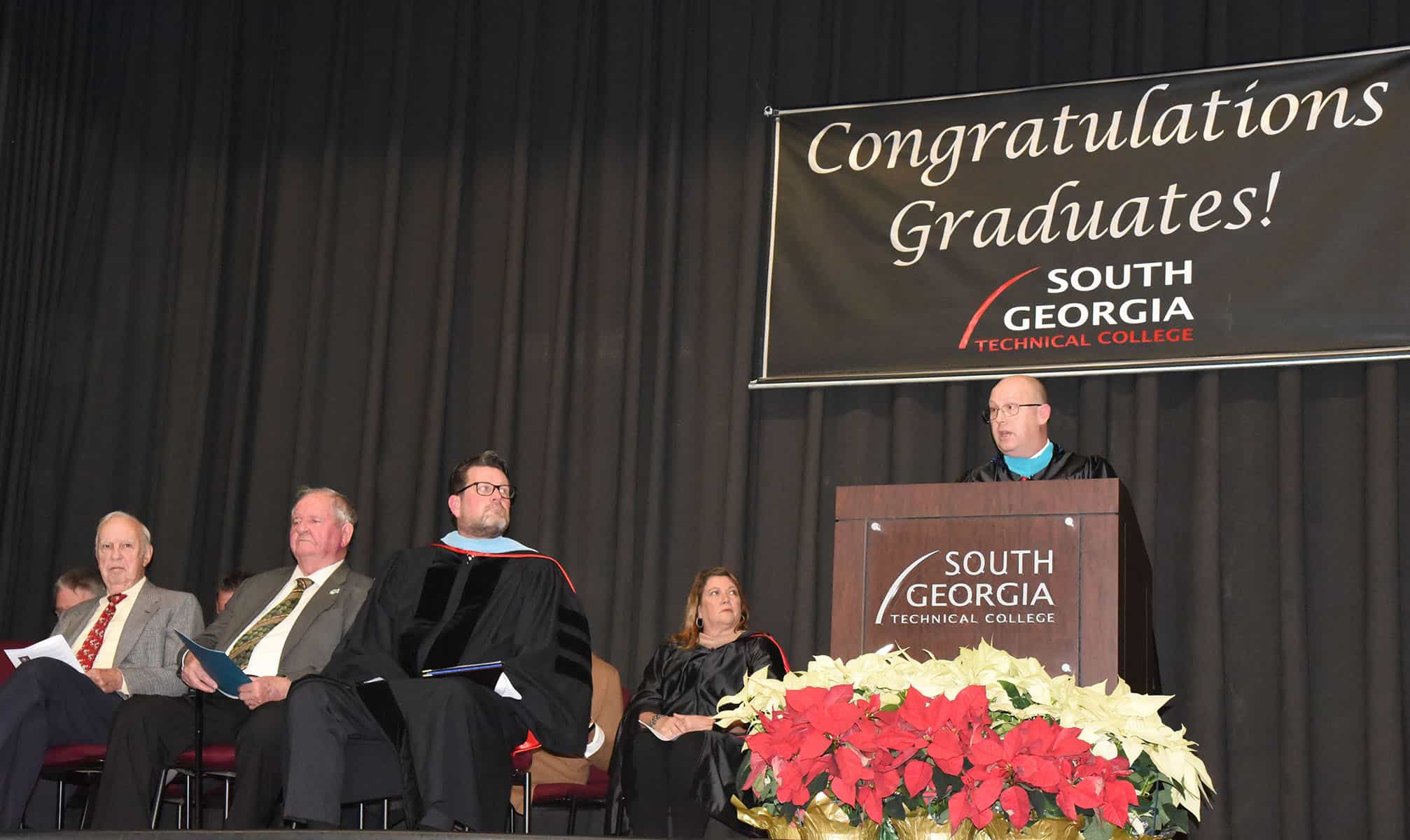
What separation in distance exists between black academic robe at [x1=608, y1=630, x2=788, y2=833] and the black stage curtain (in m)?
0.76

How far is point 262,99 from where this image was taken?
22.8ft

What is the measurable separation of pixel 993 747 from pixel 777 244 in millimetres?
4250

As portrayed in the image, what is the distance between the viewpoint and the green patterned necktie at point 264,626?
4672mm

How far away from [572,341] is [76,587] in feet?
7.13

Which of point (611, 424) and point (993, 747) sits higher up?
point (611, 424)

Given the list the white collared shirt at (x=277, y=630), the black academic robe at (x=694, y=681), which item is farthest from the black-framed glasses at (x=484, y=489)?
→ the black academic robe at (x=694, y=681)

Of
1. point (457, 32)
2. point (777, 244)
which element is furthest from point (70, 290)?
point (777, 244)

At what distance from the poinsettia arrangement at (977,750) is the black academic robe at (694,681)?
8.66ft

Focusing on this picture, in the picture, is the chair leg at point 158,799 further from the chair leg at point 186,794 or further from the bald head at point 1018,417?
the bald head at point 1018,417

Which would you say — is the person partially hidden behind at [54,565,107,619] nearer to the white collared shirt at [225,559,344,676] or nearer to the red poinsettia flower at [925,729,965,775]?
the white collared shirt at [225,559,344,676]

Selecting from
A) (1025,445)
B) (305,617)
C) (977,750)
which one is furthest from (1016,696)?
Answer: (305,617)

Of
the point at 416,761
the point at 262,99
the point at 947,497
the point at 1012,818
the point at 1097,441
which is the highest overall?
the point at 262,99

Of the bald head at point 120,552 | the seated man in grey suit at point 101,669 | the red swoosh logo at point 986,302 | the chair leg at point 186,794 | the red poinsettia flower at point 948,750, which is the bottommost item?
the chair leg at point 186,794

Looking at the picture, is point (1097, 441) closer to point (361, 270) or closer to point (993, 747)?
point (361, 270)
